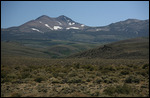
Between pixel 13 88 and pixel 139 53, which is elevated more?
pixel 13 88

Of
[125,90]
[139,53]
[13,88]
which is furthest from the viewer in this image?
[139,53]

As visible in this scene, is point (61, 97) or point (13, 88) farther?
point (13, 88)

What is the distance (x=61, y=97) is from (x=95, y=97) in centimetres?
216

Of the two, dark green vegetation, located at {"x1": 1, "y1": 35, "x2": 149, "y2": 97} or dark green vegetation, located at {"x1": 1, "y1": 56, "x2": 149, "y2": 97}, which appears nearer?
dark green vegetation, located at {"x1": 1, "y1": 56, "x2": 149, "y2": 97}

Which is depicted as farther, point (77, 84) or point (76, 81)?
point (76, 81)

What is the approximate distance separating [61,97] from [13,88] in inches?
246

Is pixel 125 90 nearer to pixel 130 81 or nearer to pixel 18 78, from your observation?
pixel 130 81

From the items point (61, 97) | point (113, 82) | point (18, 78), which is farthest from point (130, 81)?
point (18, 78)

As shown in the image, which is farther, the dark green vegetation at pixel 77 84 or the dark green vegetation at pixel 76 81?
the dark green vegetation at pixel 76 81

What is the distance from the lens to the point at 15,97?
42.6 ft

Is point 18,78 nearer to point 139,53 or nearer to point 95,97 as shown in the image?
point 95,97

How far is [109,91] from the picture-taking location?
13.6 m

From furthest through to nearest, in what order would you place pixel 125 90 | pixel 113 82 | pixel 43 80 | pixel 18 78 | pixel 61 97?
pixel 18 78 < pixel 43 80 < pixel 113 82 < pixel 125 90 < pixel 61 97

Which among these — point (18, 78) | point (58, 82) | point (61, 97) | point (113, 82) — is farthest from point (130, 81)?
point (18, 78)
